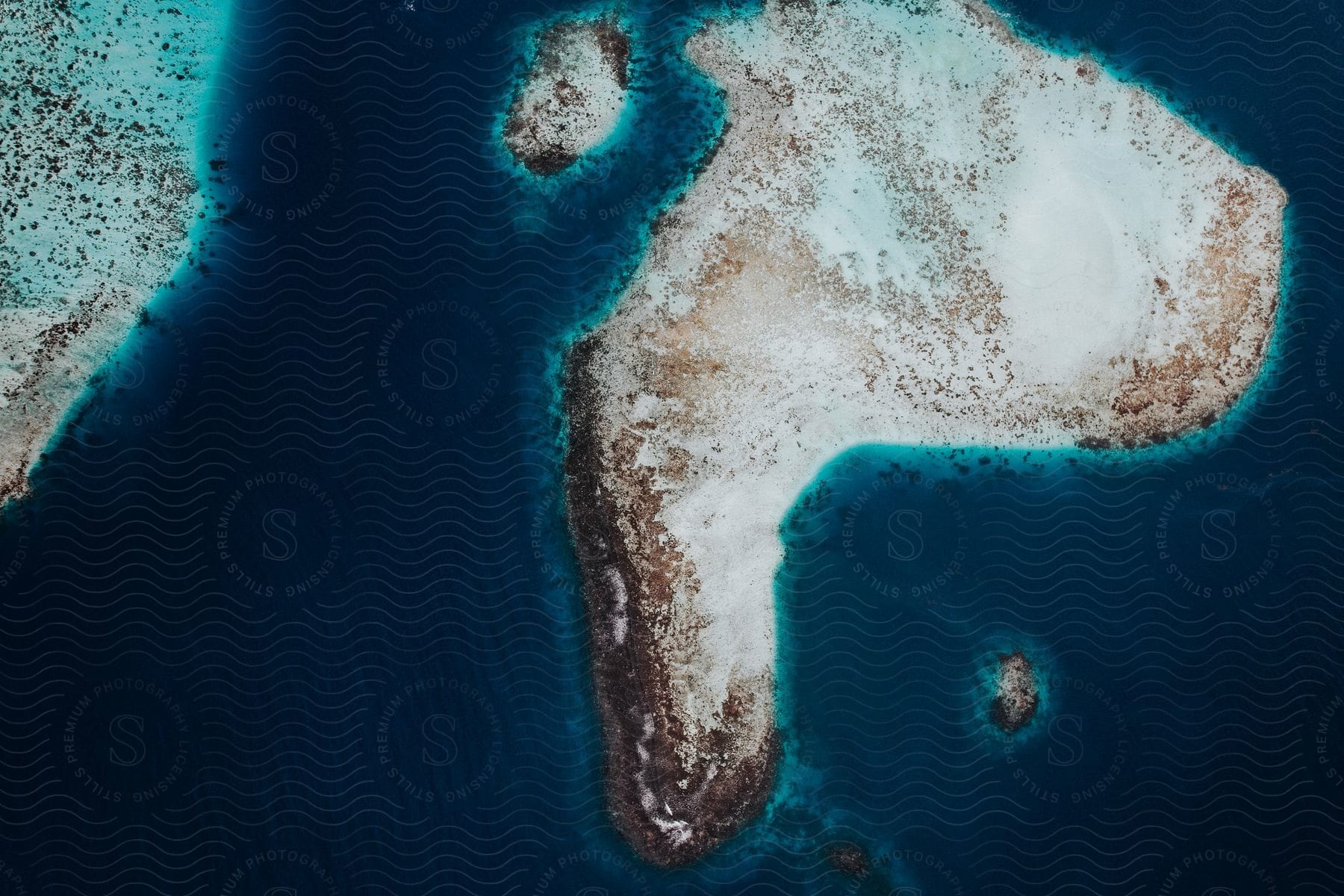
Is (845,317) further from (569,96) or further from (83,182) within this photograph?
(83,182)

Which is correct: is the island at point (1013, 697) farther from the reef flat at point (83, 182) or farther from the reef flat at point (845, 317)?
the reef flat at point (83, 182)

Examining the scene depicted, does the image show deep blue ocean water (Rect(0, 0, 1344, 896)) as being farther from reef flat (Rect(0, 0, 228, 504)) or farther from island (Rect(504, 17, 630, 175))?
reef flat (Rect(0, 0, 228, 504))

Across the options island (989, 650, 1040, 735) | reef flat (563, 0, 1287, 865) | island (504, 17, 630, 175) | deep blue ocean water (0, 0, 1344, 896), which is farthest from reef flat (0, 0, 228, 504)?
island (989, 650, 1040, 735)

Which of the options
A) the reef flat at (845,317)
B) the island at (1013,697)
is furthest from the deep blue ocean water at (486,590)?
the reef flat at (845,317)

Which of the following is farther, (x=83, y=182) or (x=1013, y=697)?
(x=1013, y=697)

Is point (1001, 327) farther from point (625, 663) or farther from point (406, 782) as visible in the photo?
point (406, 782)

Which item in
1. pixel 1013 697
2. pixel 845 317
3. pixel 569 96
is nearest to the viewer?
pixel 1013 697

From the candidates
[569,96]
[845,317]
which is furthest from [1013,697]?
[569,96]
